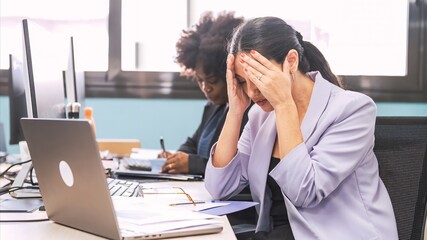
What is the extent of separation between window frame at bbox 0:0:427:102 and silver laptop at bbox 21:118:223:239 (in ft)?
7.19

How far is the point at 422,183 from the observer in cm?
142

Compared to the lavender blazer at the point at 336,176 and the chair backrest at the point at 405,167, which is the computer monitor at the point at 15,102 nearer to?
the lavender blazer at the point at 336,176

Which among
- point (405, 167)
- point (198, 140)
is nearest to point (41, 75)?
point (405, 167)

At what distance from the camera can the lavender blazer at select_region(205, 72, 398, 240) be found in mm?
1313

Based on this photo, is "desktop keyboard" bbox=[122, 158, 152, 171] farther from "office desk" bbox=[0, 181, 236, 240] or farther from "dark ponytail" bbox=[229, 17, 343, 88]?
"office desk" bbox=[0, 181, 236, 240]

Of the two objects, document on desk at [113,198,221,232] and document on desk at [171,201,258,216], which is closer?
document on desk at [113,198,221,232]

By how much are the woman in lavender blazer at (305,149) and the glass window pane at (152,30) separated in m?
1.82

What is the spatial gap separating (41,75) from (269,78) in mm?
614

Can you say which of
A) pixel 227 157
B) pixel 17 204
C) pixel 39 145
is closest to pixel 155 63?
pixel 227 157

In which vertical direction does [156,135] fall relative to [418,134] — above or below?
below

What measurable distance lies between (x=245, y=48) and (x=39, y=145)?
23.5 inches

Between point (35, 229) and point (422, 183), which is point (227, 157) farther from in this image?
point (35, 229)

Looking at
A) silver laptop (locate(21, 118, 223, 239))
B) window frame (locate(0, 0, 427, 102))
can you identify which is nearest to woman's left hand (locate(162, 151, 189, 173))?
silver laptop (locate(21, 118, 223, 239))

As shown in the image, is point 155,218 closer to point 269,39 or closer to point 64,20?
point 269,39
